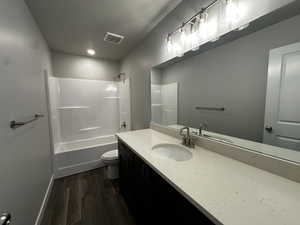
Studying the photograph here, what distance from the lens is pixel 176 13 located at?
148 centimetres

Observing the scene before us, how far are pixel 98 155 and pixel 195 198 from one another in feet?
8.07

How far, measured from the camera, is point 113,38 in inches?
84.7

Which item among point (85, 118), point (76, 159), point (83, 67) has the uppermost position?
point (83, 67)

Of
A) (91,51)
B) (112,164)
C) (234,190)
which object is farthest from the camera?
(91,51)

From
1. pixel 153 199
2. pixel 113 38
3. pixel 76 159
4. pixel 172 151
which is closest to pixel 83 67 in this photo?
pixel 113 38

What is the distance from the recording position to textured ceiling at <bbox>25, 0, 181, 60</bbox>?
143cm

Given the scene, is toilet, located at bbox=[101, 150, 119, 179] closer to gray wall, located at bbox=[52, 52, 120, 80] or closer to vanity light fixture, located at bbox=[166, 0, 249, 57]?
vanity light fixture, located at bbox=[166, 0, 249, 57]

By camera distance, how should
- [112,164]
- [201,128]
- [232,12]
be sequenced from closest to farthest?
[232,12] → [201,128] → [112,164]

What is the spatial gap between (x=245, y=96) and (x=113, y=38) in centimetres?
212

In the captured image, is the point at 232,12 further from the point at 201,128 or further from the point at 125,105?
the point at 125,105

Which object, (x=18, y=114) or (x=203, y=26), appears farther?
(x=203, y=26)

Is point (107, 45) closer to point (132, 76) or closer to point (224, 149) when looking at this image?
point (132, 76)

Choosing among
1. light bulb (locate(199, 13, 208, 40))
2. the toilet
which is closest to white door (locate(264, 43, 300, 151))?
light bulb (locate(199, 13, 208, 40))

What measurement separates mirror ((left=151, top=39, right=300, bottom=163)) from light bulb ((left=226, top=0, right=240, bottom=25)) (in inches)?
6.5
